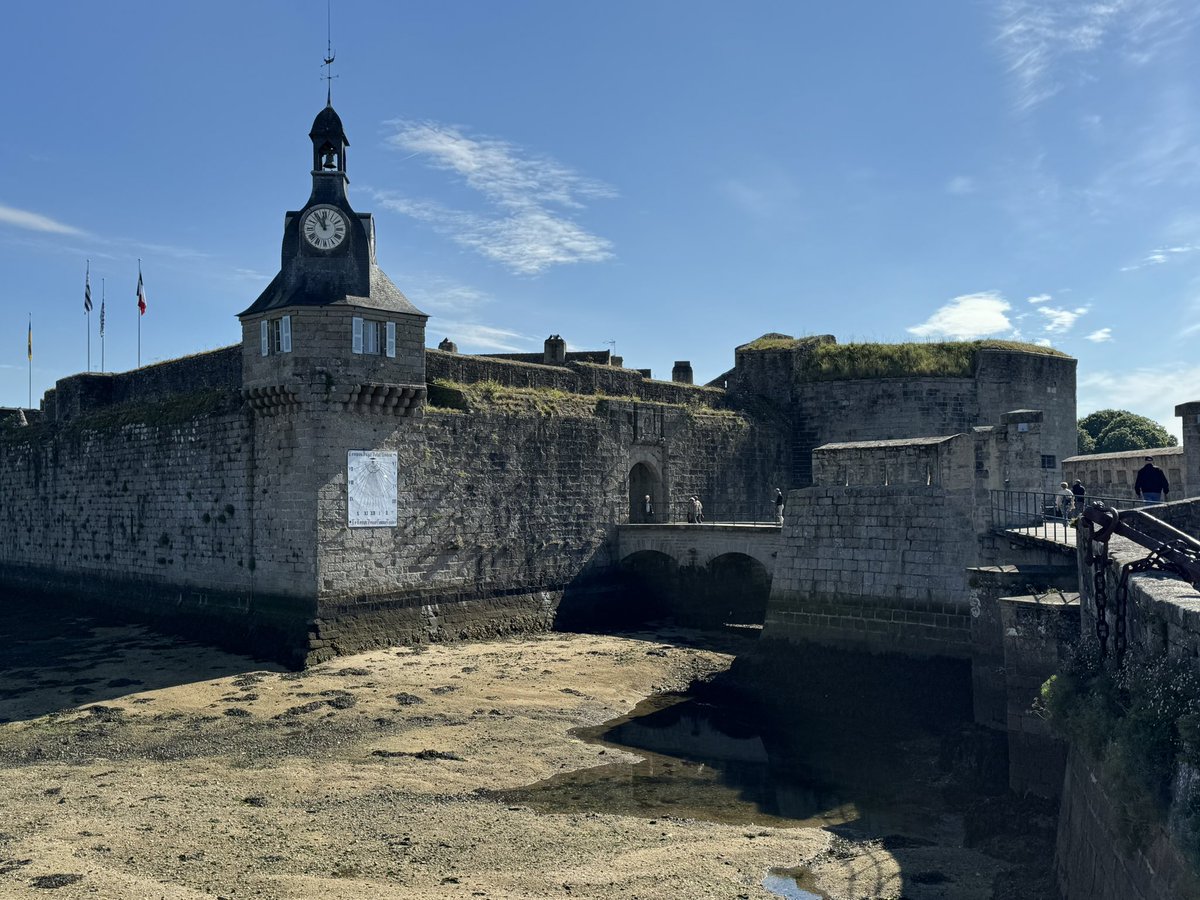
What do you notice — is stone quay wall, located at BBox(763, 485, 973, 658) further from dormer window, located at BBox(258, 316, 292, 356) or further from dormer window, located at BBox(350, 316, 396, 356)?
dormer window, located at BBox(258, 316, 292, 356)

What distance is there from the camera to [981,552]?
55.7 ft

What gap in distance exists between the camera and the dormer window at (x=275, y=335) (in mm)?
20844

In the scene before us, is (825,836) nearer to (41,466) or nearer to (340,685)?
(340,685)

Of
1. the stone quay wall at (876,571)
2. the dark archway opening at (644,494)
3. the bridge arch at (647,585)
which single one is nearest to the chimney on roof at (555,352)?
the dark archway opening at (644,494)

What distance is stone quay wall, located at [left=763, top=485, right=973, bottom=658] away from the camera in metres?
17.1

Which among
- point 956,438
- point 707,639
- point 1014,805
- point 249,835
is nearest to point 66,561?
point 707,639

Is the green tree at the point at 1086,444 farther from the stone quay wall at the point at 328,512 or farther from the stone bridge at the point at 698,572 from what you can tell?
the stone bridge at the point at 698,572

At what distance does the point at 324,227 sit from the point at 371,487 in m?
5.80

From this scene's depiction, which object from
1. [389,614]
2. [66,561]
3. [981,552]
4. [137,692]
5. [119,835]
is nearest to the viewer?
[119,835]

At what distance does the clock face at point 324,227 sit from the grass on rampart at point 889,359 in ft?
53.8

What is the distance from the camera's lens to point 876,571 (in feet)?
58.9

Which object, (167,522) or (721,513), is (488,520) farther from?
(721,513)

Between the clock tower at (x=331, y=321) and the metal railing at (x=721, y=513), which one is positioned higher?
the clock tower at (x=331, y=321)

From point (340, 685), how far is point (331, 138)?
39.9 ft
